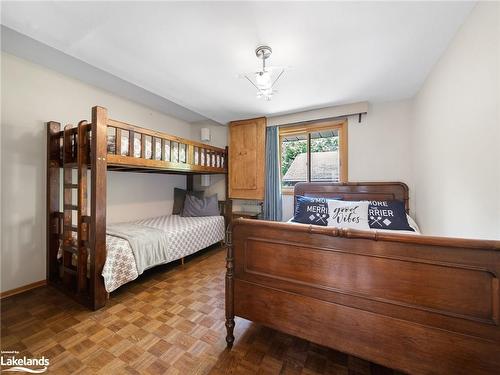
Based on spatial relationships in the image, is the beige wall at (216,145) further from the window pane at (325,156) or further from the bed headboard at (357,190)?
the window pane at (325,156)

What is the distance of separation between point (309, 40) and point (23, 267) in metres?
3.50

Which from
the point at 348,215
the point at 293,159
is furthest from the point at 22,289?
the point at 293,159

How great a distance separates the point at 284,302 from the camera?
1248 mm

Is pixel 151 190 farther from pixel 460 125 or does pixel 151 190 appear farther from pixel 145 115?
pixel 460 125

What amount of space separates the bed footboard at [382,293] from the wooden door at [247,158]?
2.20 m

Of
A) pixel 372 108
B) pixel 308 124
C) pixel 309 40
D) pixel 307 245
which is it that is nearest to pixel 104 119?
pixel 309 40

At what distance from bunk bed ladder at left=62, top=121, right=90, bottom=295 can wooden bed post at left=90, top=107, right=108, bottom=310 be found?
16cm

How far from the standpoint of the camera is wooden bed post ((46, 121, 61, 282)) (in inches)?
88.3

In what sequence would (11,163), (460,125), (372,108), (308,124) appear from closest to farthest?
(460,125)
(11,163)
(372,108)
(308,124)

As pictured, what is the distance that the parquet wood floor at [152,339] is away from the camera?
4.07ft

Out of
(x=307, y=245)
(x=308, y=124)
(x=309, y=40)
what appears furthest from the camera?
(x=308, y=124)

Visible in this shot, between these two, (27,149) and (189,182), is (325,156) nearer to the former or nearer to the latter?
(189,182)

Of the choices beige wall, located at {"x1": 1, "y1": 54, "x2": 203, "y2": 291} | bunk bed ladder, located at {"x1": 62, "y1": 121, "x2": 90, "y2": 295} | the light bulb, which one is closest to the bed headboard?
the light bulb
